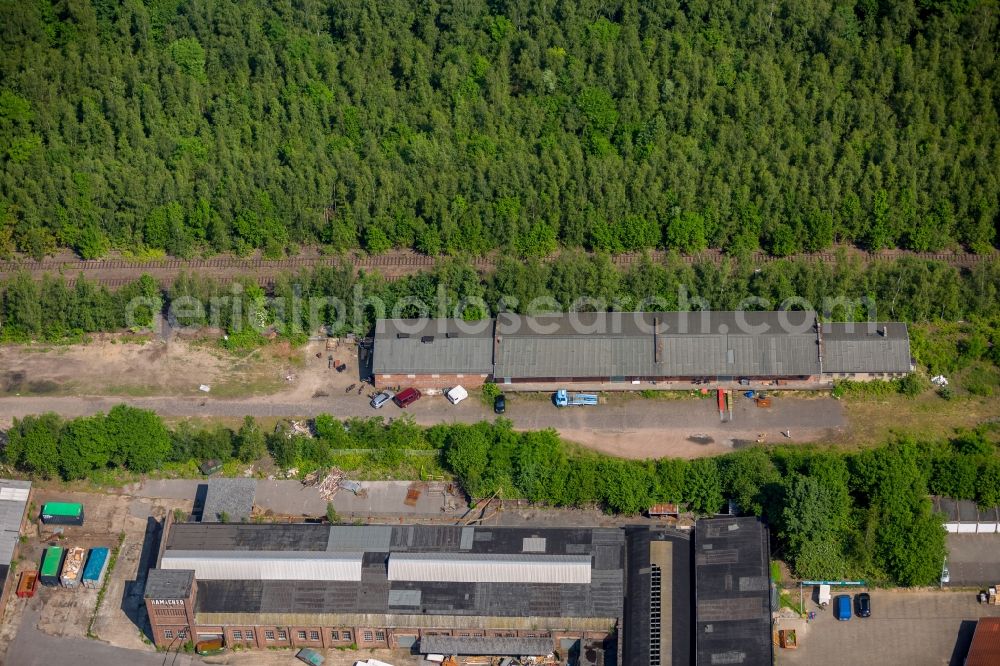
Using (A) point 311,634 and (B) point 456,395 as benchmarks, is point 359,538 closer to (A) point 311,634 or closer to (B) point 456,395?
(A) point 311,634

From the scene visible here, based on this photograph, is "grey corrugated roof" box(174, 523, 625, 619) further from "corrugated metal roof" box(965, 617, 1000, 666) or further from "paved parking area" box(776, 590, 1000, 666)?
"corrugated metal roof" box(965, 617, 1000, 666)

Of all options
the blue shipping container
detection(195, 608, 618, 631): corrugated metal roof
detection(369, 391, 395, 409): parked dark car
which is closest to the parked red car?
detection(369, 391, 395, 409): parked dark car

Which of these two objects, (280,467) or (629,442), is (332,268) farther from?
(629,442)

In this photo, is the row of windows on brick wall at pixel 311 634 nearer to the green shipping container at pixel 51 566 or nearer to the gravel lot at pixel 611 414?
the green shipping container at pixel 51 566

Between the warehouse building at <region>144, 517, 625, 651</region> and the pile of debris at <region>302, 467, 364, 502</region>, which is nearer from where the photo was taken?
the warehouse building at <region>144, 517, 625, 651</region>

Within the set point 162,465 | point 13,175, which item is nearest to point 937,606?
point 162,465

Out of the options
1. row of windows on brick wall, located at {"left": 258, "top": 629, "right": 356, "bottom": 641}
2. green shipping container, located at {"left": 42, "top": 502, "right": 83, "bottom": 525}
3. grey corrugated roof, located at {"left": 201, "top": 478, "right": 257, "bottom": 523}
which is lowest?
row of windows on brick wall, located at {"left": 258, "top": 629, "right": 356, "bottom": 641}

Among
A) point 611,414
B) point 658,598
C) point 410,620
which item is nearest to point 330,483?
point 410,620
